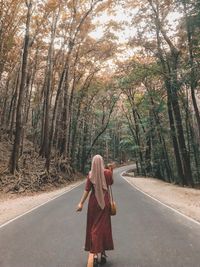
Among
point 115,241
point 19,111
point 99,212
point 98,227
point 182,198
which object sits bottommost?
point 115,241

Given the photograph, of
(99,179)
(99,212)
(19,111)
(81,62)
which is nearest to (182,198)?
(19,111)

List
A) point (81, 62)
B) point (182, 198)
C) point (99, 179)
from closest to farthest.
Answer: point (99, 179) → point (182, 198) → point (81, 62)

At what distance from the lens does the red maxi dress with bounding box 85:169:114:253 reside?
553 cm

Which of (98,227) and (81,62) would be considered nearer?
(98,227)

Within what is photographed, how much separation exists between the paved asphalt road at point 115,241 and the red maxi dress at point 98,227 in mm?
317

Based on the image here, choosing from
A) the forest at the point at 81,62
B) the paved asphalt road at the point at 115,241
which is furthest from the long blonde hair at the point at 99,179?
the forest at the point at 81,62

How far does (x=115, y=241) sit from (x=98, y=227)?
1.73 metres

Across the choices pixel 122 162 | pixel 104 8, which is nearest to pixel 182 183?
pixel 104 8

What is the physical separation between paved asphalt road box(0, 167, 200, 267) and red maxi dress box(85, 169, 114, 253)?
317 millimetres

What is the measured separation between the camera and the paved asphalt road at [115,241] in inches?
225

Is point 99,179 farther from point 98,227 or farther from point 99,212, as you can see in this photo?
point 98,227

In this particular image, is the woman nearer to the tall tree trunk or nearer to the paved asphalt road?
the paved asphalt road

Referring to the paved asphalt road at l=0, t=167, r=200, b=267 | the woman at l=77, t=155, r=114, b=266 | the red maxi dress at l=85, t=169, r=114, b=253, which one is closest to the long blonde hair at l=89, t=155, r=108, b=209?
the woman at l=77, t=155, r=114, b=266

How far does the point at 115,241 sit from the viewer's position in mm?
7168
